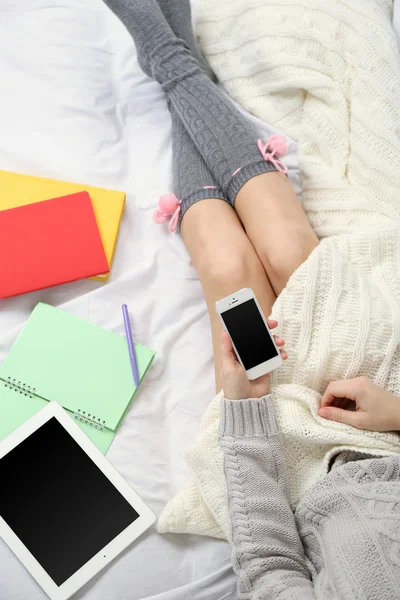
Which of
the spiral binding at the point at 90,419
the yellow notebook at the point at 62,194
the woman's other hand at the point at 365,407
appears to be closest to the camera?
the woman's other hand at the point at 365,407

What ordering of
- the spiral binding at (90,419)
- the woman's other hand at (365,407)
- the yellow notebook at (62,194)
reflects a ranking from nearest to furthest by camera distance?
the woman's other hand at (365,407)
the spiral binding at (90,419)
the yellow notebook at (62,194)

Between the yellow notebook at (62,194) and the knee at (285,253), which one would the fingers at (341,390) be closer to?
the knee at (285,253)

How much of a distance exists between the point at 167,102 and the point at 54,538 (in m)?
0.84

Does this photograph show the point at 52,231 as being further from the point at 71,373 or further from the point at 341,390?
the point at 341,390

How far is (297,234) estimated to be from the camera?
0.91m

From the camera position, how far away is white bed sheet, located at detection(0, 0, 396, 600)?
31.9 inches

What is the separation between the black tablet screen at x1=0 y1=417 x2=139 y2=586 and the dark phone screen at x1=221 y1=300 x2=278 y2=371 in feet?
0.99

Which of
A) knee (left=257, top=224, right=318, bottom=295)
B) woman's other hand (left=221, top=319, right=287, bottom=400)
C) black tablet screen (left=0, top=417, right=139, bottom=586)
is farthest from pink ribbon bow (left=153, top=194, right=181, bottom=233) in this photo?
black tablet screen (left=0, top=417, right=139, bottom=586)

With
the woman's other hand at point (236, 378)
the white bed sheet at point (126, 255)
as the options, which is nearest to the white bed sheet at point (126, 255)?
the white bed sheet at point (126, 255)

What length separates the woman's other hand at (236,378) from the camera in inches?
30.8

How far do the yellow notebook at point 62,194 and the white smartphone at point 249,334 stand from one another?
0.94 ft

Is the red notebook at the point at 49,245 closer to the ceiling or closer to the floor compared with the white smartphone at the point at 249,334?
closer to the ceiling

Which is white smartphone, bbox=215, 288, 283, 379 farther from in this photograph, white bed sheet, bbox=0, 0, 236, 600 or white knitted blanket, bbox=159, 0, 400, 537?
white bed sheet, bbox=0, 0, 236, 600

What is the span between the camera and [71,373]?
900 mm
